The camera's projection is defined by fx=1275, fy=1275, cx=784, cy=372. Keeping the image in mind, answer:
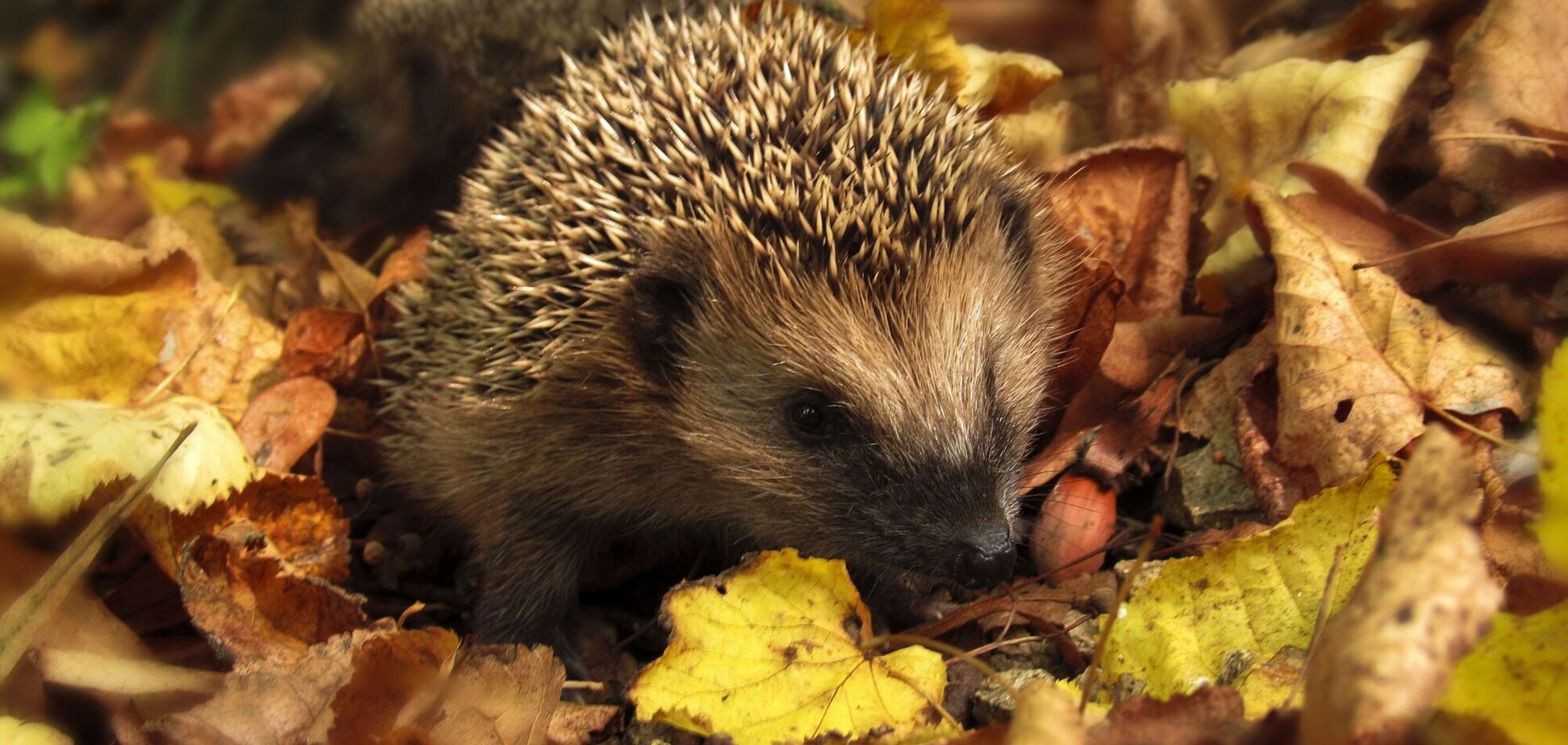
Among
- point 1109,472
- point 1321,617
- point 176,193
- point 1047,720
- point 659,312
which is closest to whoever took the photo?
point 1047,720

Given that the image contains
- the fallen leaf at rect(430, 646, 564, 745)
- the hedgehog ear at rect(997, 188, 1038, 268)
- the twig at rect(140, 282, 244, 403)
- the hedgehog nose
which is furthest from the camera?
the twig at rect(140, 282, 244, 403)

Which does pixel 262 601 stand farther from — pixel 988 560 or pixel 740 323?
pixel 988 560

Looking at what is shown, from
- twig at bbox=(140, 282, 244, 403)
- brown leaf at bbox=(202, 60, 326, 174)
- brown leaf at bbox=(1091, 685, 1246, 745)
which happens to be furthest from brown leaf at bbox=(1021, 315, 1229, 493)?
brown leaf at bbox=(202, 60, 326, 174)

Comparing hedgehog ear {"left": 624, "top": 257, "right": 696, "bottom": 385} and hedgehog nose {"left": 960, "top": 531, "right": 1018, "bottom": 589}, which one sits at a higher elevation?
hedgehog ear {"left": 624, "top": 257, "right": 696, "bottom": 385}

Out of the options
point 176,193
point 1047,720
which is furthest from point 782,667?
point 176,193

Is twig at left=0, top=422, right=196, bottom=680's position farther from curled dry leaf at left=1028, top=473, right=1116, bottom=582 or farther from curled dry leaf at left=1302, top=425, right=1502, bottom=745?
curled dry leaf at left=1302, top=425, right=1502, bottom=745

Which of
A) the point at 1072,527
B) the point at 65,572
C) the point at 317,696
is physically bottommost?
the point at 1072,527

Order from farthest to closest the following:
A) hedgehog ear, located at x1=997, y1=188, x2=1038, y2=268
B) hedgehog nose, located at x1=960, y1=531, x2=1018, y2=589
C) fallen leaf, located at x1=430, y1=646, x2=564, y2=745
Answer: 1. hedgehog ear, located at x1=997, y1=188, x2=1038, y2=268
2. hedgehog nose, located at x1=960, y1=531, x2=1018, y2=589
3. fallen leaf, located at x1=430, y1=646, x2=564, y2=745
